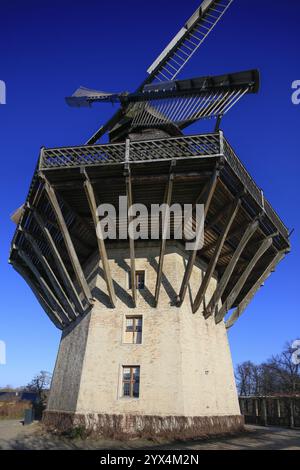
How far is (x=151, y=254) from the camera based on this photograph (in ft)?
57.9

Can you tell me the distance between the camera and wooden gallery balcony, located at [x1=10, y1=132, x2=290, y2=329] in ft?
45.2

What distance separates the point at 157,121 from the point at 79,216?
5.74 m

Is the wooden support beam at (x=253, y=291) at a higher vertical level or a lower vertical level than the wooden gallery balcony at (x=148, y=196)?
lower

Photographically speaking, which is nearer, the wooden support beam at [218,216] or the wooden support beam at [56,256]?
the wooden support beam at [218,216]

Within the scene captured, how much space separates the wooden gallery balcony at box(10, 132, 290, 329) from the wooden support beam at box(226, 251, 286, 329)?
0.11 m

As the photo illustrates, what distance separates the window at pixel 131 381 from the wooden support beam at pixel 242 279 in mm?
5133

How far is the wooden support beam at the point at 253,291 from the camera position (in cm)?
1922

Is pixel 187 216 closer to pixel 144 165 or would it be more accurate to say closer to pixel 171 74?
pixel 144 165

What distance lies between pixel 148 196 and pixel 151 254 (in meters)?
3.13

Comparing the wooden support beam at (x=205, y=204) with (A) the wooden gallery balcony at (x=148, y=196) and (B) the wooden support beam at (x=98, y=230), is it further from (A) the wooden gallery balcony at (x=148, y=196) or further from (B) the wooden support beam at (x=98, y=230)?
(B) the wooden support beam at (x=98, y=230)

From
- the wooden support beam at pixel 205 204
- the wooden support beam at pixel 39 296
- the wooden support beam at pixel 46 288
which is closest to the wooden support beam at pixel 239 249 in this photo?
the wooden support beam at pixel 205 204

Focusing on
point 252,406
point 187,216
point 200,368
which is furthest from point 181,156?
point 252,406

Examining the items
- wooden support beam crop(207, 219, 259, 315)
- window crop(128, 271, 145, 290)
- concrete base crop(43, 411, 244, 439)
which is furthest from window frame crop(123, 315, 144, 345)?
wooden support beam crop(207, 219, 259, 315)

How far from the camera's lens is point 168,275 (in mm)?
17000
